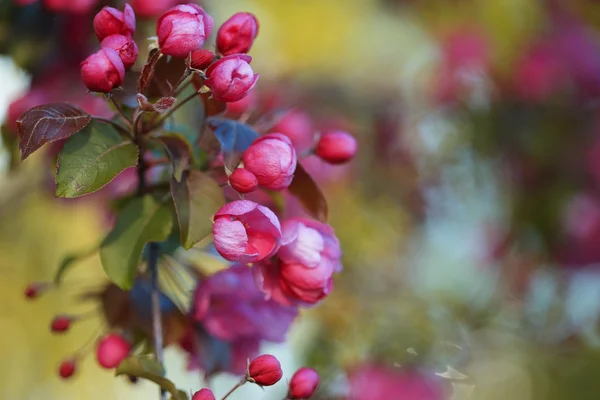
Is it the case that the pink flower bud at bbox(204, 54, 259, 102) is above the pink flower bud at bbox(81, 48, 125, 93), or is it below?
above

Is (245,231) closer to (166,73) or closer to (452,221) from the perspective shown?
(166,73)

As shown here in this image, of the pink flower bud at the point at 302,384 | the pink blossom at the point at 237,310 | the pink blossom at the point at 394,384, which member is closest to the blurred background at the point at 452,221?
the pink blossom at the point at 394,384

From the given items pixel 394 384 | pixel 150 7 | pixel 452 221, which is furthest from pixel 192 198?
pixel 452 221

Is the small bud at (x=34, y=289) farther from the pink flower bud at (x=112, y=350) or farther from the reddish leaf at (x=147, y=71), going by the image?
the reddish leaf at (x=147, y=71)

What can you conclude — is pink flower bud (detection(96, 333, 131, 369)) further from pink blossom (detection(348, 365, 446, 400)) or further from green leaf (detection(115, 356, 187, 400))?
pink blossom (detection(348, 365, 446, 400))

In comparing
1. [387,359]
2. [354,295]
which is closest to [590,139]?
[354,295]

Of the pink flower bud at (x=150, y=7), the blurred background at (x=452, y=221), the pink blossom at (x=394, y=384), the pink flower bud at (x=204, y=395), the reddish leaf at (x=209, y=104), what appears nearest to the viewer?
the pink flower bud at (x=204, y=395)

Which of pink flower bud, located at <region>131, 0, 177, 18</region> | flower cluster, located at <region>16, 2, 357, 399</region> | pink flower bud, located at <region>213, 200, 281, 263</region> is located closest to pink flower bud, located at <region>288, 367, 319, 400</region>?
flower cluster, located at <region>16, 2, 357, 399</region>
